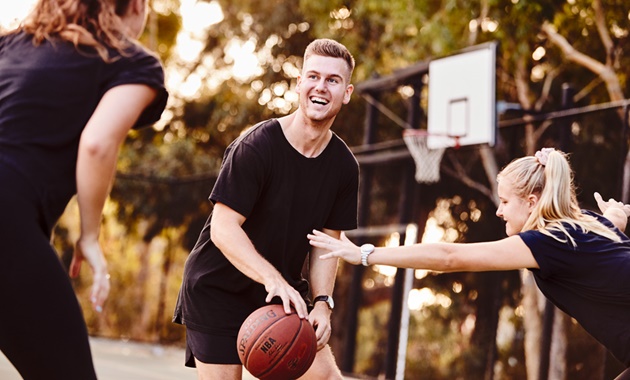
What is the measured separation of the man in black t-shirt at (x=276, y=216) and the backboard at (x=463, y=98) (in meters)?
6.00

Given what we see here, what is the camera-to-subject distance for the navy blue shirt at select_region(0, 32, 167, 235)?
8.51ft

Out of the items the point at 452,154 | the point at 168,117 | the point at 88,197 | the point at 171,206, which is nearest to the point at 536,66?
the point at 452,154

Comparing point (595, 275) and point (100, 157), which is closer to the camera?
point (100, 157)

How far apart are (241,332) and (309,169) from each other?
74 cm

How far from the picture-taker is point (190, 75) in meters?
20.8

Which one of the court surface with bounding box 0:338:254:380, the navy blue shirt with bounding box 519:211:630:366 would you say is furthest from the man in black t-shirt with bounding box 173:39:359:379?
the court surface with bounding box 0:338:254:380

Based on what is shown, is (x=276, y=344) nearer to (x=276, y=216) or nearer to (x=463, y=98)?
(x=276, y=216)

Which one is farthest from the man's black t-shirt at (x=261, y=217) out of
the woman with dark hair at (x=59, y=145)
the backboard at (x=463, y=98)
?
the backboard at (x=463, y=98)

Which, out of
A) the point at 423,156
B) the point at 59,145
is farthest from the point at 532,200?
the point at 423,156

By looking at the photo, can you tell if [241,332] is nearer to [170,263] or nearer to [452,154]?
[452,154]

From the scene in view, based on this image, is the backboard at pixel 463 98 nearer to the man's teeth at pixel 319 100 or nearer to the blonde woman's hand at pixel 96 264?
the man's teeth at pixel 319 100

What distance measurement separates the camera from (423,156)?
35.1ft

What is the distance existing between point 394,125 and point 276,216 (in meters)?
12.6

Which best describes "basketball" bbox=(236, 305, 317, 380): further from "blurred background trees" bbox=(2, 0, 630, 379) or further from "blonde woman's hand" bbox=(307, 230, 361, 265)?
"blurred background trees" bbox=(2, 0, 630, 379)
